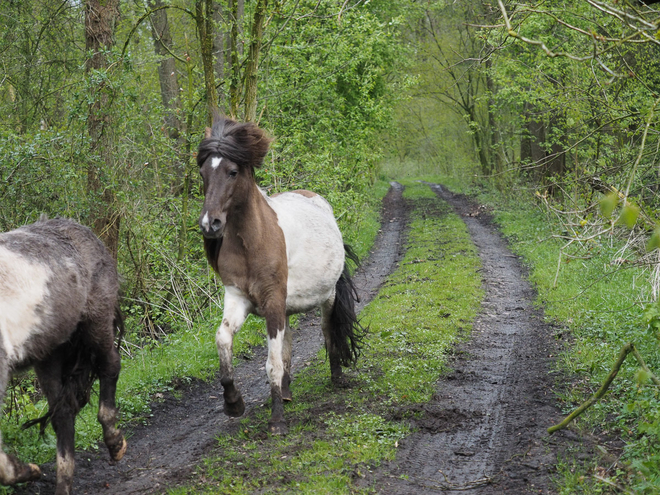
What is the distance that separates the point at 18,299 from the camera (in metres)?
4.00

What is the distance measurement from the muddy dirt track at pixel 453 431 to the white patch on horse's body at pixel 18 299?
4.53ft

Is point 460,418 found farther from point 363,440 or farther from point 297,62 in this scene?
point 297,62

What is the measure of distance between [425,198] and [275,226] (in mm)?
25440

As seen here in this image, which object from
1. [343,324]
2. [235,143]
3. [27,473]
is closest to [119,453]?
[27,473]

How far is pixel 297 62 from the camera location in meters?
15.3

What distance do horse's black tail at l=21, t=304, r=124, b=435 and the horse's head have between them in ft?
4.36

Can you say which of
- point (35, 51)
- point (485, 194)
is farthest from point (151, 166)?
point (485, 194)

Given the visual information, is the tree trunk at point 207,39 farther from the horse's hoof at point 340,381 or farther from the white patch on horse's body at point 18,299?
the white patch on horse's body at point 18,299

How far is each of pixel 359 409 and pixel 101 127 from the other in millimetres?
5482

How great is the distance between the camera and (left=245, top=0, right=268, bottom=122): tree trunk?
378 inches

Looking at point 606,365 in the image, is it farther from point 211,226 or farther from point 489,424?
point 211,226

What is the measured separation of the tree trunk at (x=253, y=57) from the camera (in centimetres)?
961

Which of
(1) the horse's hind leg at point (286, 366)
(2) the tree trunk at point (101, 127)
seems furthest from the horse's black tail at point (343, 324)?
(2) the tree trunk at point (101, 127)

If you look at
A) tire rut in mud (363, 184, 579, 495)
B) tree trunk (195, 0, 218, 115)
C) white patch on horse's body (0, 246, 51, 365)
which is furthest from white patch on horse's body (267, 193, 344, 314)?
tree trunk (195, 0, 218, 115)
